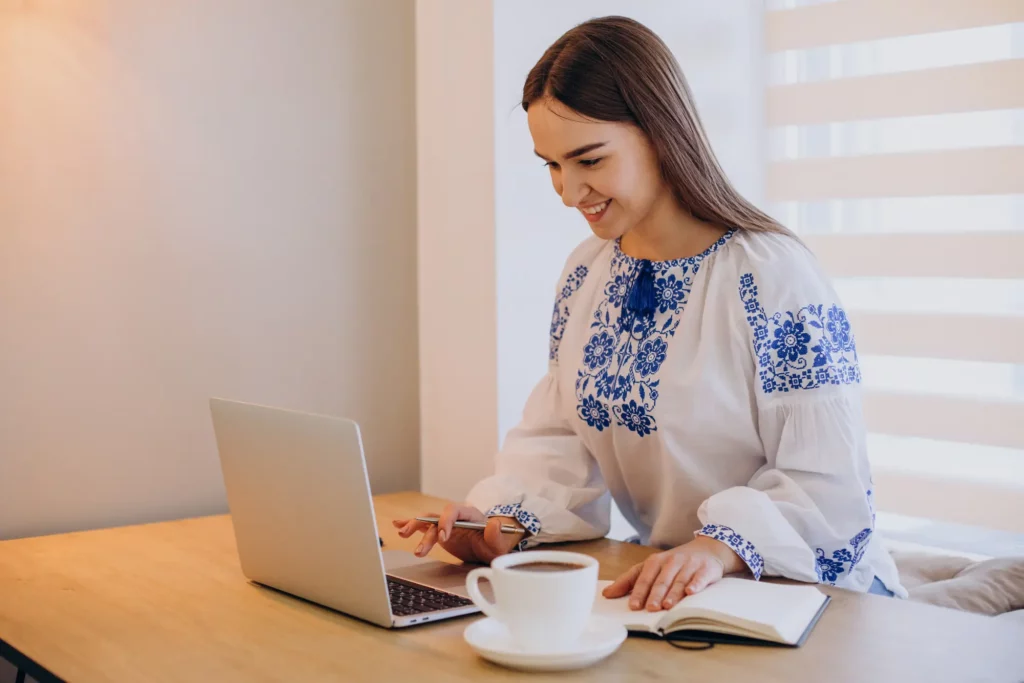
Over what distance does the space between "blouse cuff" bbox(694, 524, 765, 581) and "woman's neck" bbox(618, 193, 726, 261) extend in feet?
1.33

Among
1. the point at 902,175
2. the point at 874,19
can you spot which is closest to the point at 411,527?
the point at 902,175

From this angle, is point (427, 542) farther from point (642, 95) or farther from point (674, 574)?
point (642, 95)

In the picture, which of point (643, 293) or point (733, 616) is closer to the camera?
point (733, 616)

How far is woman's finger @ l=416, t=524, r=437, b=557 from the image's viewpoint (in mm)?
1322

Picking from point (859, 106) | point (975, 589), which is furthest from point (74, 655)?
point (859, 106)

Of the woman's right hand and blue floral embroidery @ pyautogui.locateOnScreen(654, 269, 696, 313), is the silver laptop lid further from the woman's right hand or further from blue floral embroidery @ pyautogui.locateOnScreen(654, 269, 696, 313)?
blue floral embroidery @ pyautogui.locateOnScreen(654, 269, 696, 313)

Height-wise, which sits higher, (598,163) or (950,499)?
(598,163)

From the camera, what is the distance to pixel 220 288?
178 centimetres

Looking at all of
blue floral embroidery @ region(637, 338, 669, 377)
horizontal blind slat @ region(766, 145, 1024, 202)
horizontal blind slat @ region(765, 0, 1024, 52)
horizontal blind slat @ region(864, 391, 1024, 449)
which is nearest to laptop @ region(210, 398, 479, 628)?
blue floral embroidery @ region(637, 338, 669, 377)

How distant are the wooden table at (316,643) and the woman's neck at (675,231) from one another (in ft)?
1.42

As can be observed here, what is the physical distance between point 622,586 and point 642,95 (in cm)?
62

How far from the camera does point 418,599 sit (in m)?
1.17

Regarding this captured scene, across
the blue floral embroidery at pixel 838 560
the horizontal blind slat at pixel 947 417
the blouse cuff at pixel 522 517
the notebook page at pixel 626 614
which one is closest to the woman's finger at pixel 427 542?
the blouse cuff at pixel 522 517

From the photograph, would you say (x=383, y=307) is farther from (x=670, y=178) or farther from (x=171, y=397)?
(x=670, y=178)
